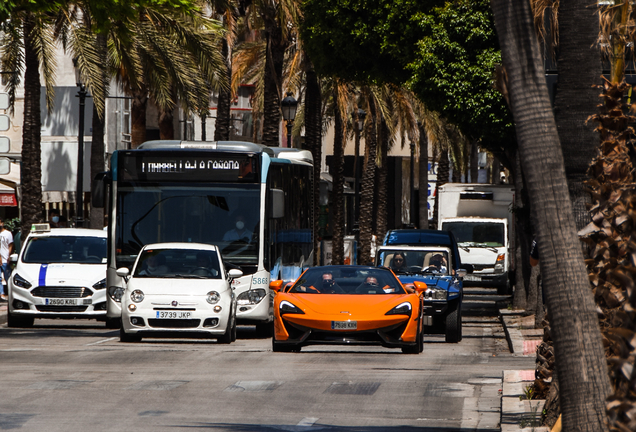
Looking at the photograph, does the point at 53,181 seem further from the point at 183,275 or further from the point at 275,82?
the point at 183,275

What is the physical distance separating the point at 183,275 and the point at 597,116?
10.3 meters

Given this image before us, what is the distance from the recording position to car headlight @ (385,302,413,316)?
1606cm

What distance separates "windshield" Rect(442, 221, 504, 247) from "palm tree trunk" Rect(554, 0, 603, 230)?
27.5 m

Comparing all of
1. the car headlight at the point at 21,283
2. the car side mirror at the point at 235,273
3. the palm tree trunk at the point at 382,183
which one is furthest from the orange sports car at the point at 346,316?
the palm tree trunk at the point at 382,183

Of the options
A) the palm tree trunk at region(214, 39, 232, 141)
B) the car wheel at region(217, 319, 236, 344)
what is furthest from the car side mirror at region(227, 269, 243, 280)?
the palm tree trunk at region(214, 39, 232, 141)

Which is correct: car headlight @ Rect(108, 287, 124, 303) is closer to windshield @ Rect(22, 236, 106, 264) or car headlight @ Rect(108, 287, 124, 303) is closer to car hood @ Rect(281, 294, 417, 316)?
windshield @ Rect(22, 236, 106, 264)

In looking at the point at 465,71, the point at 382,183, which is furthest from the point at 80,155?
the point at 382,183

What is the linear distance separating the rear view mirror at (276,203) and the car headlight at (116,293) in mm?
2869

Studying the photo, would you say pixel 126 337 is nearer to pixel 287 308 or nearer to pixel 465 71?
pixel 287 308

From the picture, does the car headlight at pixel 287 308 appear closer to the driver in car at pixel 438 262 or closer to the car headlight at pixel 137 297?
the car headlight at pixel 137 297

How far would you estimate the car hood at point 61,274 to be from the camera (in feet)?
68.2

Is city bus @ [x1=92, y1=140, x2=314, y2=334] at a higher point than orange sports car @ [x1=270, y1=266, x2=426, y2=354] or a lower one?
higher

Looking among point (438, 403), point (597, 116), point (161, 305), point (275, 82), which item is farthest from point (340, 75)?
point (597, 116)

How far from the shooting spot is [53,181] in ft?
151
